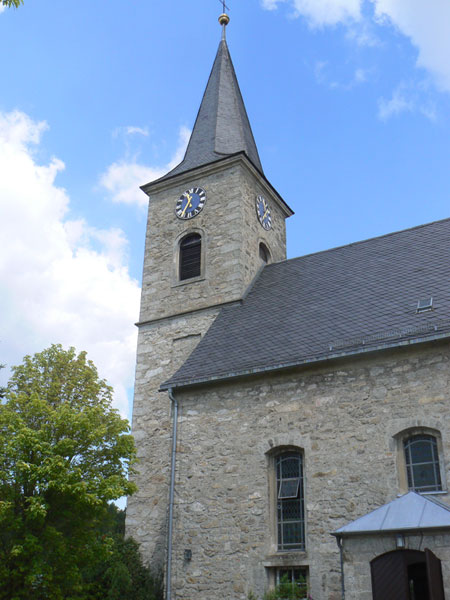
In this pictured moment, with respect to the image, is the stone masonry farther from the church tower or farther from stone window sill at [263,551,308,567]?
stone window sill at [263,551,308,567]

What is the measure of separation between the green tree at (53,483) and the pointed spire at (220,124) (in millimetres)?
10587

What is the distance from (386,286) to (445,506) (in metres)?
5.75

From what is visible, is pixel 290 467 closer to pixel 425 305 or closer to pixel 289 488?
pixel 289 488

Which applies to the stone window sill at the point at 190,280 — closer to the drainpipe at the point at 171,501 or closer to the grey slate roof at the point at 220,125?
the grey slate roof at the point at 220,125

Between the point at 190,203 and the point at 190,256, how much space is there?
1.95 m

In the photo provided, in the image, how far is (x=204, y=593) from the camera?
11.9 metres

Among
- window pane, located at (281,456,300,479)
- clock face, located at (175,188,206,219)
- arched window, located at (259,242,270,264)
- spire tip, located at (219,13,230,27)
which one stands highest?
spire tip, located at (219,13,230,27)

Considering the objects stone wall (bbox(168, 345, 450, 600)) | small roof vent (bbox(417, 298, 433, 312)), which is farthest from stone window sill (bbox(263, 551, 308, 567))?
small roof vent (bbox(417, 298, 433, 312))

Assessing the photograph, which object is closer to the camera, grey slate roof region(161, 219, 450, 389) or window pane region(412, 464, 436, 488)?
window pane region(412, 464, 436, 488)

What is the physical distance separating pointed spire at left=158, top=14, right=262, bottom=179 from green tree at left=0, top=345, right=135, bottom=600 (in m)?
10.6

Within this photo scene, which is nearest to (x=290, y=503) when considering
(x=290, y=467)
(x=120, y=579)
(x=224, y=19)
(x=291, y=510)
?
(x=291, y=510)

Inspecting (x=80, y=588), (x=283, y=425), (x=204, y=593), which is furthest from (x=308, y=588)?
(x=80, y=588)

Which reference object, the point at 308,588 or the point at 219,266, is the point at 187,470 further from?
the point at 219,266

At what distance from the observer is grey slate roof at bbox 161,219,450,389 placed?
12203mm
